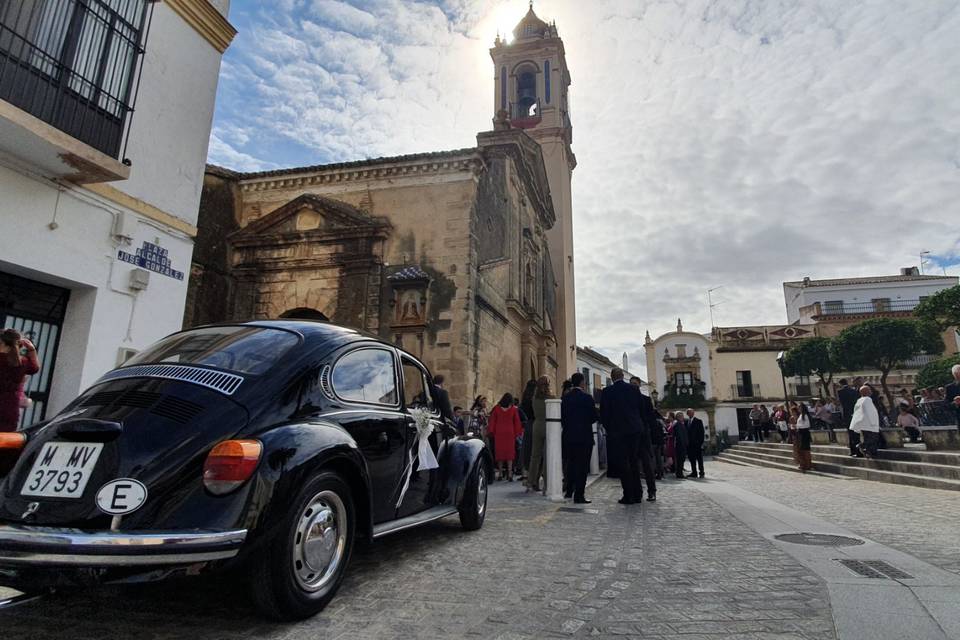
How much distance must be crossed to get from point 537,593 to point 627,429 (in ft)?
14.2

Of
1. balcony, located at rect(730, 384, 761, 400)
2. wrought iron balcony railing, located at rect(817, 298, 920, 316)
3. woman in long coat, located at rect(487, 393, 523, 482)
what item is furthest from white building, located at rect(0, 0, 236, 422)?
wrought iron balcony railing, located at rect(817, 298, 920, 316)

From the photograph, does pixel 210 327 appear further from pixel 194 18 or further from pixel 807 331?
pixel 807 331

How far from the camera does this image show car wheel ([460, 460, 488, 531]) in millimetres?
4875

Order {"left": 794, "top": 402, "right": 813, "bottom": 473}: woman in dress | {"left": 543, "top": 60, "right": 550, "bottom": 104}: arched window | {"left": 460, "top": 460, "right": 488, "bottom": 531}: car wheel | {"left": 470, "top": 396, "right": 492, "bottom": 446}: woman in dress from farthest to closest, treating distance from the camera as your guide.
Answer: {"left": 543, "top": 60, "right": 550, "bottom": 104}: arched window < {"left": 794, "top": 402, "right": 813, "bottom": 473}: woman in dress < {"left": 470, "top": 396, "right": 492, "bottom": 446}: woman in dress < {"left": 460, "top": 460, "right": 488, "bottom": 531}: car wheel

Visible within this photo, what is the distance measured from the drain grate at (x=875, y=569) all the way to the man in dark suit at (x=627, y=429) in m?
3.41

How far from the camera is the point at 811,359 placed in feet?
114

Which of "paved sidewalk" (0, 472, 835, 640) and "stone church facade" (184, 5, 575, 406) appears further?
"stone church facade" (184, 5, 575, 406)

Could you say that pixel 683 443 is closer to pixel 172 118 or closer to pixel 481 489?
pixel 481 489

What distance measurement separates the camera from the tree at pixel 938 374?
85.5 ft

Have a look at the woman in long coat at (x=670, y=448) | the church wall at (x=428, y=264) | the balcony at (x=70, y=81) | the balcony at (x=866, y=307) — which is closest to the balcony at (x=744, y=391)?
the balcony at (x=866, y=307)

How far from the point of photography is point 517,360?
18.9 m

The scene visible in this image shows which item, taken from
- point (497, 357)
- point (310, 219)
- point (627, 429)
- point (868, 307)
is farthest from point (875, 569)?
point (868, 307)

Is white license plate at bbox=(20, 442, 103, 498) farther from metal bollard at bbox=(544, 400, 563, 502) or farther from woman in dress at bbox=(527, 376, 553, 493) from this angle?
woman in dress at bbox=(527, 376, 553, 493)

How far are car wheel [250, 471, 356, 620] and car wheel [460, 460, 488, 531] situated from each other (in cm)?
206
